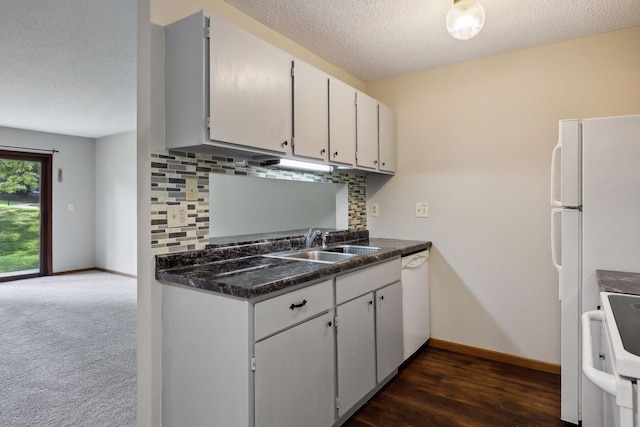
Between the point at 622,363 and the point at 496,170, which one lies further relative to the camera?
the point at 496,170

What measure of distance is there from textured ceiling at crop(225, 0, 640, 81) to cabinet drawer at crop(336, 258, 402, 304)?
1497mm

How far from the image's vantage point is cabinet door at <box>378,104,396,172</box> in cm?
292

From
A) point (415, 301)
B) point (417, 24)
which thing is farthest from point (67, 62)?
point (415, 301)

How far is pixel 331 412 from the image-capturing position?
1.77 metres

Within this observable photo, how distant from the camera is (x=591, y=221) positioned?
182 cm

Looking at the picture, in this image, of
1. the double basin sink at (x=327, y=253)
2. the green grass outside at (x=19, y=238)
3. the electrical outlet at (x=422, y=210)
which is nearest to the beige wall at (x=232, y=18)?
the electrical outlet at (x=422, y=210)

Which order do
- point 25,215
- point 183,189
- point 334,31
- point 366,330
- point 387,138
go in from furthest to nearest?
point 25,215 → point 387,138 → point 334,31 → point 366,330 → point 183,189

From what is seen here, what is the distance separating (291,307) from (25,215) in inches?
236

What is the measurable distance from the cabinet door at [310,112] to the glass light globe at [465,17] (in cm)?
79

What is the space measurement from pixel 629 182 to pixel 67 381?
3493 mm

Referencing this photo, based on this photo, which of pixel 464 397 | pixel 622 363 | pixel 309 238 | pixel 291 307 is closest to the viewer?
pixel 622 363

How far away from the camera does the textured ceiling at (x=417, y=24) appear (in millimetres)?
2014

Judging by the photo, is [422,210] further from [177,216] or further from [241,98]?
[177,216]

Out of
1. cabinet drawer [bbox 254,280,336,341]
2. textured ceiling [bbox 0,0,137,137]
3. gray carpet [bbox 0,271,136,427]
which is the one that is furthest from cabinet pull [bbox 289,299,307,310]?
textured ceiling [bbox 0,0,137,137]
